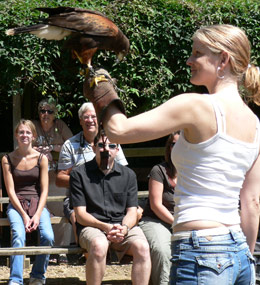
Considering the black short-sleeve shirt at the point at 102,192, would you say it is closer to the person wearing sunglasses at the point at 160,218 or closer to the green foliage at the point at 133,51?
the person wearing sunglasses at the point at 160,218

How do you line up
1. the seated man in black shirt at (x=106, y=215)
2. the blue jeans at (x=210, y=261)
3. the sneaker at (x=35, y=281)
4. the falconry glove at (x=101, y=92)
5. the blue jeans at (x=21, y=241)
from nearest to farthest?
the blue jeans at (x=210, y=261) → the falconry glove at (x=101, y=92) → the seated man in black shirt at (x=106, y=215) → the blue jeans at (x=21, y=241) → the sneaker at (x=35, y=281)

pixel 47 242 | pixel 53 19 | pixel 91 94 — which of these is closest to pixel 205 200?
pixel 91 94

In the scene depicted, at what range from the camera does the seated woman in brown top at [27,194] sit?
586 centimetres

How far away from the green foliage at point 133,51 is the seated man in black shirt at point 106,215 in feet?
6.54

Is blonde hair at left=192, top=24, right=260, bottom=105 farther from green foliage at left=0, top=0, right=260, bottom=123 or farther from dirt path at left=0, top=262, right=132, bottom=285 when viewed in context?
green foliage at left=0, top=0, right=260, bottom=123

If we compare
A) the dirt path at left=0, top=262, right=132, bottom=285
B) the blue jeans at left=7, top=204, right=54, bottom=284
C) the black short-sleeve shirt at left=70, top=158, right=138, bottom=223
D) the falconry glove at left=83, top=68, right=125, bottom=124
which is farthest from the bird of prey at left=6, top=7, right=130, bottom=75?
the dirt path at left=0, top=262, right=132, bottom=285

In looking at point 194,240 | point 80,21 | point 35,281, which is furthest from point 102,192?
point 194,240

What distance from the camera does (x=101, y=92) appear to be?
2508mm

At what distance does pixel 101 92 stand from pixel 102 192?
3033 millimetres

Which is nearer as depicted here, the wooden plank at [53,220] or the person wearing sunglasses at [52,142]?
the wooden plank at [53,220]

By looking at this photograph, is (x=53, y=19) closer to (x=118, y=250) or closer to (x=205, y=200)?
(x=205, y=200)

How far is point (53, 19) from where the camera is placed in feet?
9.09

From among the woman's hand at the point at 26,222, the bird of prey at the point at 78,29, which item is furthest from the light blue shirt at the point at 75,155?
the bird of prey at the point at 78,29

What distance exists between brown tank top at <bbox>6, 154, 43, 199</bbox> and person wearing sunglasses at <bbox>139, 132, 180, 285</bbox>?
1218 mm
